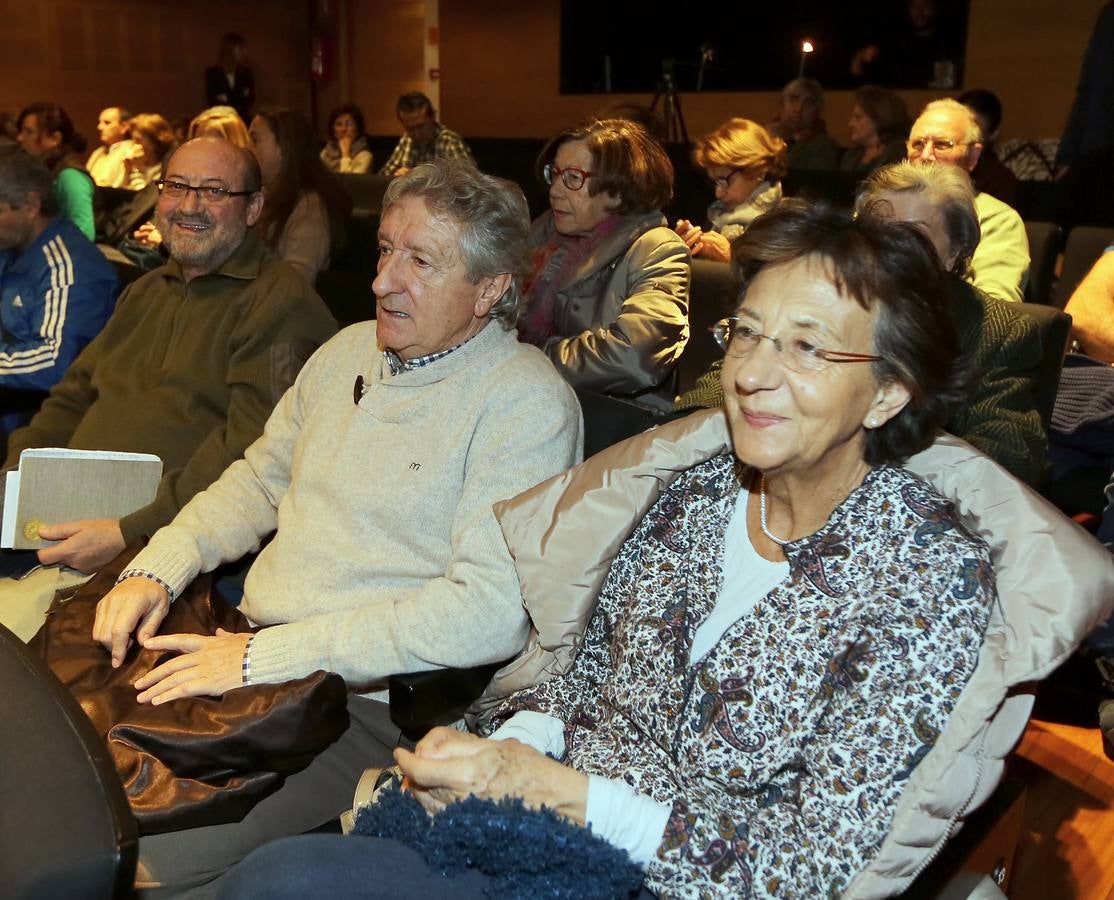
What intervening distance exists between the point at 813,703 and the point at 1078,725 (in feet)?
5.34

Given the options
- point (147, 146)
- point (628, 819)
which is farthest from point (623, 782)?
point (147, 146)

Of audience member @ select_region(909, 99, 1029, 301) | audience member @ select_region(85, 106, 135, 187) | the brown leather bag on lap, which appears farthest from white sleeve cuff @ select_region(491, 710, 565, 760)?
audience member @ select_region(85, 106, 135, 187)

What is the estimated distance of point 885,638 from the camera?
119cm

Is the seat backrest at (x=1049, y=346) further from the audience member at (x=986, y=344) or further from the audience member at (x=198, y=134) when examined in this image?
the audience member at (x=198, y=134)

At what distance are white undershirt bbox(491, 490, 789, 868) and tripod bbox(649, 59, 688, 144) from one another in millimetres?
6762

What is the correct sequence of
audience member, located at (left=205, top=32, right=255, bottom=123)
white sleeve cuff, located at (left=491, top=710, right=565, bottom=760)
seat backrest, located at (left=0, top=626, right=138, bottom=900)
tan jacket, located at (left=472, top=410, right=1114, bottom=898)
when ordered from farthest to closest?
audience member, located at (left=205, top=32, right=255, bottom=123)
white sleeve cuff, located at (left=491, top=710, right=565, bottom=760)
tan jacket, located at (left=472, top=410, right=1114, bottom=898)
seat backrest, located at (left=0, top=626, right=138, bottom=900)

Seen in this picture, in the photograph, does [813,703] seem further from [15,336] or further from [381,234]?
[15,336]

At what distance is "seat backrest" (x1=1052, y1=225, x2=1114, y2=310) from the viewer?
11.6ft

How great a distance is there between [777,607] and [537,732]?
0.36 meters

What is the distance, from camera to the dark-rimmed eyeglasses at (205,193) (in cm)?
236

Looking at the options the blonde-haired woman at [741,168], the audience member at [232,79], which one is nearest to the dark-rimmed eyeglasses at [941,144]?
the blonde-haired woman at [741,168]

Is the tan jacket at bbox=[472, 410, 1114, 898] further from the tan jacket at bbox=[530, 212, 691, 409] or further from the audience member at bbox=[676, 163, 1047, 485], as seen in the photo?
the tan jacket at bbox=[530, 212, 691, 409]

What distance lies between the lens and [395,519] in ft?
5.47

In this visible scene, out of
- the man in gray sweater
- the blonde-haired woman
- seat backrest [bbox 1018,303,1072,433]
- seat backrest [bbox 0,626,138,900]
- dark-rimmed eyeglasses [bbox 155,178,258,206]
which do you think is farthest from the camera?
the blonde-haired woman
